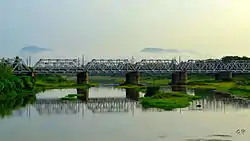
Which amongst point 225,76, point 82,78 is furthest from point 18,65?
point 225,76

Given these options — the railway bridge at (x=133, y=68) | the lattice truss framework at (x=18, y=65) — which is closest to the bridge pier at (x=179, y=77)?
the railway bridge at (x=133, y=68)

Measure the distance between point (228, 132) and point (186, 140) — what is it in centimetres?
443

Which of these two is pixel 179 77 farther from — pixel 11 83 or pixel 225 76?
pixel 11 83

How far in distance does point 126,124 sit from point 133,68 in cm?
7236

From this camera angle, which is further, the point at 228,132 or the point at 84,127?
the point at 84,127

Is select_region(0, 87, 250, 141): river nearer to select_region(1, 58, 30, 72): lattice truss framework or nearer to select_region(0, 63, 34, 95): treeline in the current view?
select_region(0, 63, 34, 95): treeline

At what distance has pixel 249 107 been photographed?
148ft

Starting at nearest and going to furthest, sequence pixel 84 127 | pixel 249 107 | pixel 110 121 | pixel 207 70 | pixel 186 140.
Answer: pixel 186 140, pixel 84 127, pixel 110 121, pixel 249 107, pixel 207 70

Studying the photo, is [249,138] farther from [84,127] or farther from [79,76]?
[79,76]

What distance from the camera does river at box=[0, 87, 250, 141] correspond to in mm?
27125

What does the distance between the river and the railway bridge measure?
55797mm

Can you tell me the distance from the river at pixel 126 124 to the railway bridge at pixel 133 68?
55797 millimetres

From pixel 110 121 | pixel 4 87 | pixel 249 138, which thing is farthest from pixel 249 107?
pixel 4 87

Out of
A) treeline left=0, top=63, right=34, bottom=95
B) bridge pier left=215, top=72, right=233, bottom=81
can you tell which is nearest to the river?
treeline left=0, top=63, right=34, bottom=95
